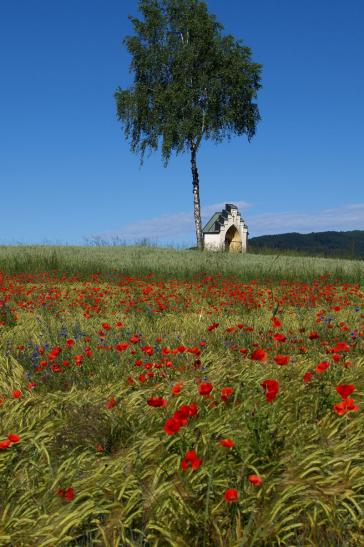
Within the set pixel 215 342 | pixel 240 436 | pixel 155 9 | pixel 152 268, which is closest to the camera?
pixel 240 436

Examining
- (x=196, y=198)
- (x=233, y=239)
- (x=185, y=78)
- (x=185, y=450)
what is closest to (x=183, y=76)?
(x=185, y=78)

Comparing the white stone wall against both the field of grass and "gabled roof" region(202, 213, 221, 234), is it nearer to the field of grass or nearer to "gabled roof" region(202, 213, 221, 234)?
"gabled roof" region(202, 213, 221, 234)

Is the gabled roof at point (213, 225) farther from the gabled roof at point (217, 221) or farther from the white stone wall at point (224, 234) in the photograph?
the white stone wall at point (224, 234)

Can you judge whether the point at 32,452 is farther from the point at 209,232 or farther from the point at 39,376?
the point at 209,232

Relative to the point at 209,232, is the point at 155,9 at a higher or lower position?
higher

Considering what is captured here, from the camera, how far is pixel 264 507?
2.76 m

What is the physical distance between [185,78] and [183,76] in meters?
0.16

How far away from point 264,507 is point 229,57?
3283 centimetres

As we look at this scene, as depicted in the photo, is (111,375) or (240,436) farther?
(111,375)

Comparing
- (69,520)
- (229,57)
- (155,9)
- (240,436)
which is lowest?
(69,520)

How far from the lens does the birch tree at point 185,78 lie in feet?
104

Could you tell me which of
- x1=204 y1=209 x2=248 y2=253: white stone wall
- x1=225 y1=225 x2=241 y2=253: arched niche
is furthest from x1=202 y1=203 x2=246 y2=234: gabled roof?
x1=225 y1=225 x2=241 y2=253: arched niche

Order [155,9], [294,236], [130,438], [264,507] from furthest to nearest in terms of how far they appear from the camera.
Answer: [294,236] → [155,9] → [130,438] → [264,507]

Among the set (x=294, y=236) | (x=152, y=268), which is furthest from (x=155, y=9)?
(x=294, y=236)
